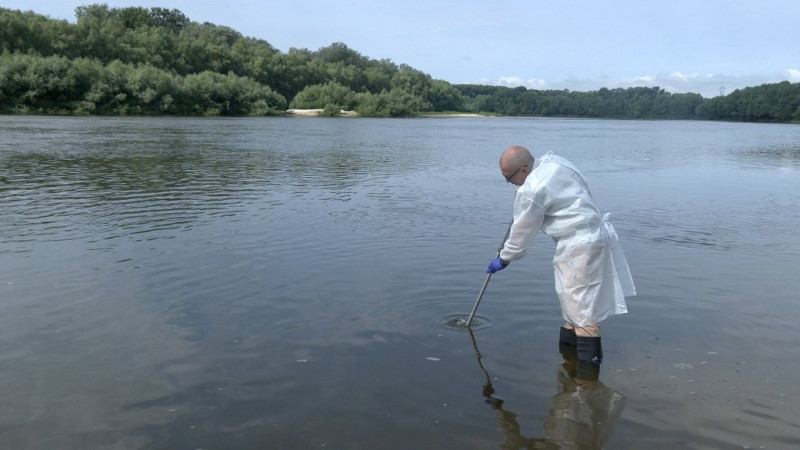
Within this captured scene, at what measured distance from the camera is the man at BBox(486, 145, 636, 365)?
6.15 meters

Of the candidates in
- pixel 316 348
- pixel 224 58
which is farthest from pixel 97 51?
pixel 316 348

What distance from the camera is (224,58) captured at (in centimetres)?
13350

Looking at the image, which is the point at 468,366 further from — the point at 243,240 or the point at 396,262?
the point at 243,240

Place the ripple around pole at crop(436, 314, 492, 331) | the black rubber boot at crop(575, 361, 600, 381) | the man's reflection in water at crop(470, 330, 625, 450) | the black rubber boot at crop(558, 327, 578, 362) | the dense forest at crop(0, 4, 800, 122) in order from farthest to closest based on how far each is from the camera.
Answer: the dense forest at crop(0, 4, 800, 122) < the ripple around pole at crop(436, 314, 492, 331) < the black rubber boot at crop(558, 327, 578, 362) < the black rubber boot at crop(575, 361, 600, 381) < the man's reflection in water at crop(470, 330, 625, 450)

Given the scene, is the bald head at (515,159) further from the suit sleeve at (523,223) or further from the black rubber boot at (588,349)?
the black rubber boot at (588,349)

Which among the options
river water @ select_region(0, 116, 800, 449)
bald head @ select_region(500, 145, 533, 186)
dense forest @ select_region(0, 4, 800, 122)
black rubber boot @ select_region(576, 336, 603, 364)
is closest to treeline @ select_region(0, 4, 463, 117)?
dense forest @ select_region(0, 4, 800, 122)

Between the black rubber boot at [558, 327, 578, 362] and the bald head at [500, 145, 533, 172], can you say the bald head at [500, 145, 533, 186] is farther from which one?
the black rubber boot at [558, 327, 578, 362]

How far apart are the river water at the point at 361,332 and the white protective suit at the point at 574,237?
0.73 metres

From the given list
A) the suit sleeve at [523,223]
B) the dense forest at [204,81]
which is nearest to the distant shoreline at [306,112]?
the dense forest at [204,81]

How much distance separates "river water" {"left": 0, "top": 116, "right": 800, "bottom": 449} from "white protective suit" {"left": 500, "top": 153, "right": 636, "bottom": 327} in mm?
735

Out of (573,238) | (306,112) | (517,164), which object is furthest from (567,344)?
(306,112)

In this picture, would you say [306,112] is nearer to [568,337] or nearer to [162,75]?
[162,75]

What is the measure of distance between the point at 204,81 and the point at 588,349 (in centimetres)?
10045

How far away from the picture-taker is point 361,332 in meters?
7.52
